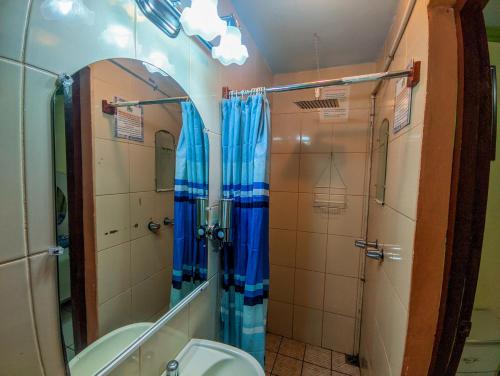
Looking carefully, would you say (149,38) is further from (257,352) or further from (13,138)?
(257,352)

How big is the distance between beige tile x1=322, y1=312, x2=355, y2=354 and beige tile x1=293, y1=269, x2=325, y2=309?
136mm

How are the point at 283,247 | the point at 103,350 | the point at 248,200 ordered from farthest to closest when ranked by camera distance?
the point at 283,247 → the point at 248,200 → the point at 103,350

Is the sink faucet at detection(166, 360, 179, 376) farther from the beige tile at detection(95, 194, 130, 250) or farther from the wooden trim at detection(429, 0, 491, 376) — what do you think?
the wooden trim at detection(429, 0, 491, 376)

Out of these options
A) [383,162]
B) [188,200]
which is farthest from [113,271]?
[383,162]

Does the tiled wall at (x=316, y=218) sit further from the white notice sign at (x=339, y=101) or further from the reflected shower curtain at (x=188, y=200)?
the reflected shower curtain at (x=188, y=200)

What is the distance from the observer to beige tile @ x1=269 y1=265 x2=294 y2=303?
1947 mm

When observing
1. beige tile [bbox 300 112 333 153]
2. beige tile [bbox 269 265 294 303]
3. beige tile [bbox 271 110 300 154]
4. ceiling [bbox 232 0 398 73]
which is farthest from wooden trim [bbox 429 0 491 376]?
beige tile [bbox 269 265 294 303]

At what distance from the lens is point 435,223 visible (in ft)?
2.22

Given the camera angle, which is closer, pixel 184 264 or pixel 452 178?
pixel 452 178

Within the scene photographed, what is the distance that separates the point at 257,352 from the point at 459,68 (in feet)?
4.63

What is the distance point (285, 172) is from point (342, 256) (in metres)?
0.84

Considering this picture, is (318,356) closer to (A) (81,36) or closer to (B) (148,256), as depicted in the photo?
(B) (148,256)

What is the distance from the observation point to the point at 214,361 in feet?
2.97

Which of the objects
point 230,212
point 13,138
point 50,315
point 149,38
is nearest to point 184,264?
point 230,212
